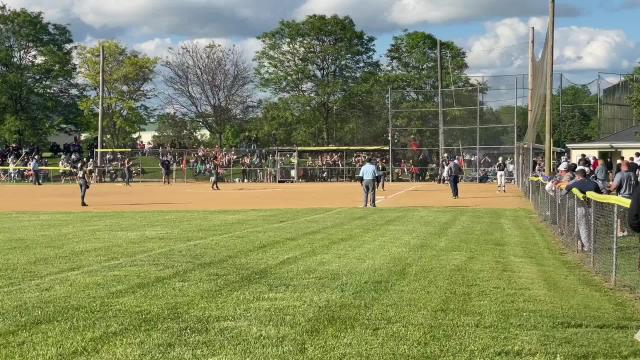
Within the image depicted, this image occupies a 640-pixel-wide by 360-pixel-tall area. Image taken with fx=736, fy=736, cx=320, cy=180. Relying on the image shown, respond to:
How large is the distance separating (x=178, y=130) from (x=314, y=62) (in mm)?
16304

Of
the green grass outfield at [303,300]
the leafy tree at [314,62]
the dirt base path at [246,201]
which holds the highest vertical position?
the leafy tree at [314,62]

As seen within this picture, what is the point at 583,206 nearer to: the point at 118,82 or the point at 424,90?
the point at 424,90

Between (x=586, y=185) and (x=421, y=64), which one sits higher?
(x=421, y=64)

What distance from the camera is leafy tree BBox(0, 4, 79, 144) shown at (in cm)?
6241

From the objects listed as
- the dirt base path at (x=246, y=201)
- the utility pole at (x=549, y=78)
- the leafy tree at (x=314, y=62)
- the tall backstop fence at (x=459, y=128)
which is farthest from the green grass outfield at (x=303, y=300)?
the leafy tree at (x=314, y=62)

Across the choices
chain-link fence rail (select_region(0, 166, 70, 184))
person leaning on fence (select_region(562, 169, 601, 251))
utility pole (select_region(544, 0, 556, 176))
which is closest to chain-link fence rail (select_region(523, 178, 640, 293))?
person leaning on fence (select_region(562, 169, 601, 251))

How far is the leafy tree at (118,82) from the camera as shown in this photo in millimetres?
66875

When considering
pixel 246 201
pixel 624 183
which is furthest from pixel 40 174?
pixel 624 183

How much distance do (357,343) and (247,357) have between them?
95 cm

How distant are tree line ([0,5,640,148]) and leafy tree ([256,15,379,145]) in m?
0.09

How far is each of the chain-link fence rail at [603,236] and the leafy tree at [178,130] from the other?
59.3m

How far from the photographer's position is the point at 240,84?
70.6 metres

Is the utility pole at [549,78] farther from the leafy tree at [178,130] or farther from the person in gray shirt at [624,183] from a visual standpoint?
the leafy tree at [178,130]

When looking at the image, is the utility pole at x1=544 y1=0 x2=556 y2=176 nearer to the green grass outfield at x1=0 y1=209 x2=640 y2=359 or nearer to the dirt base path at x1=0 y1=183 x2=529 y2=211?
the dirt base path at x1=0 y1=183 x2=529 y2=211
